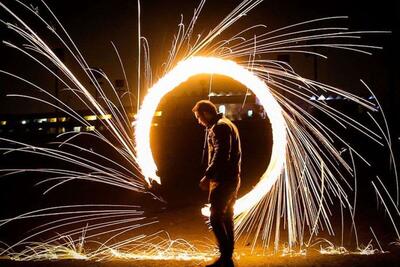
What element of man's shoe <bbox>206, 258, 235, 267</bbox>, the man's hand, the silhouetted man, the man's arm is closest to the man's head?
the silhouetted man

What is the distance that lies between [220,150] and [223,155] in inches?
2.3

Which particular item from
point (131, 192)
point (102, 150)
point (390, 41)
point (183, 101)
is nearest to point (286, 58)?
point (390, 41)

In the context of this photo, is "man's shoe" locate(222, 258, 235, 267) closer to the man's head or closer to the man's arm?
the man's arm

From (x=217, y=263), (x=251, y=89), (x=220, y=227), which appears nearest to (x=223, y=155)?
(x=220, y=227)

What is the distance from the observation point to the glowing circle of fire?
518 centimetres

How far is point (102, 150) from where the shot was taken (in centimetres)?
2038

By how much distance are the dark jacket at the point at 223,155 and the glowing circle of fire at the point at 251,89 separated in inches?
33.3

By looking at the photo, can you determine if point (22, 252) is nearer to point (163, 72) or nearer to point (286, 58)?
point (163, 72)

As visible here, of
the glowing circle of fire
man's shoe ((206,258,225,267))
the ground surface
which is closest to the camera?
man's shoe ((206,258,225,267))

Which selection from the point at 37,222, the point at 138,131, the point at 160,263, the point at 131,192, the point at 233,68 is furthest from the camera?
the point at 131,192

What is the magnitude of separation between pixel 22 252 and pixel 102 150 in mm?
15293

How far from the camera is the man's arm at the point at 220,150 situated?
14.3 ft

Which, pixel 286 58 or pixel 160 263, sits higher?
pixel 286 58

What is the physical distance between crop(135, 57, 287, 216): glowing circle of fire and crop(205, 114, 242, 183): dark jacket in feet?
2.77
